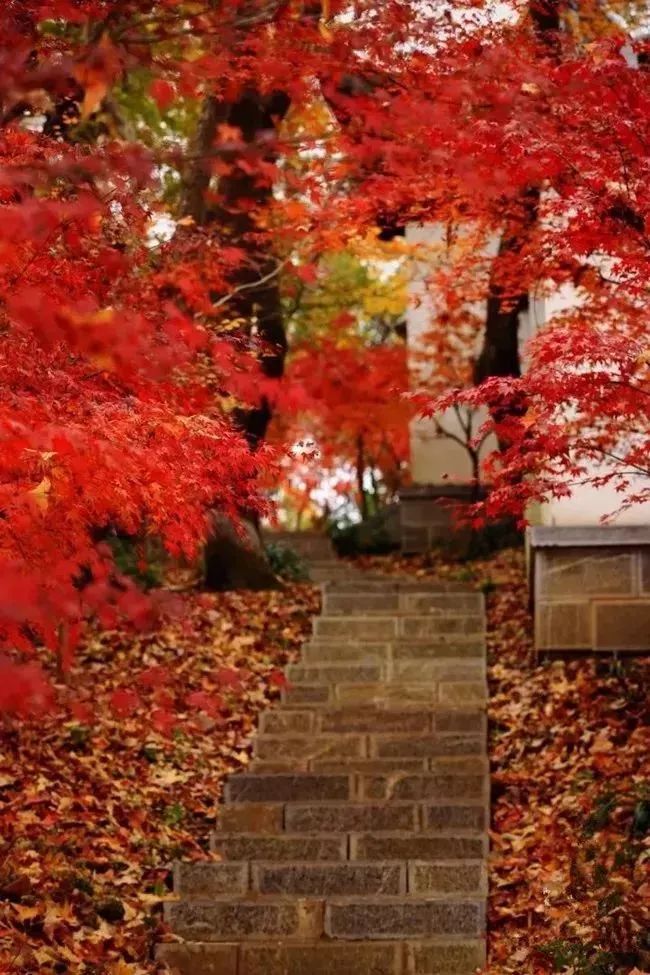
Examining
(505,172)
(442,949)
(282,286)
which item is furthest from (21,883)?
(282,286)

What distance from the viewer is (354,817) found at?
30.2 ft

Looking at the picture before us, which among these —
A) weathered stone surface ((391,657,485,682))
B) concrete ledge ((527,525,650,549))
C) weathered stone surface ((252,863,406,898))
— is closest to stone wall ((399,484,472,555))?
weathered stone surface ((391,657,485,682))

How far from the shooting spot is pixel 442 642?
12.3 meters

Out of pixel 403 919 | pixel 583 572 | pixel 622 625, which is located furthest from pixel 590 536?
pixel 403 919

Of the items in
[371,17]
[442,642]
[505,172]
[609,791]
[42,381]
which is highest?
[371,17]

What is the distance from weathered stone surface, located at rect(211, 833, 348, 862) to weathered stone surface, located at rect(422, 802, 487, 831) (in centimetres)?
66

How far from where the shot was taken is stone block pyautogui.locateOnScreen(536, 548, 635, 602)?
11336 millimetres

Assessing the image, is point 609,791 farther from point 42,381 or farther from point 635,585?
point 42,381

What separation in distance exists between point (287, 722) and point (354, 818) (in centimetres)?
170

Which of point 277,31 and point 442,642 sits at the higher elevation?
point 277,31

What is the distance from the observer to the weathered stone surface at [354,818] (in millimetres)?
9180

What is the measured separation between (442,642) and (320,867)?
4.10 metres

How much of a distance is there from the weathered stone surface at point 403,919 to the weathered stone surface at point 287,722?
2.77 meters

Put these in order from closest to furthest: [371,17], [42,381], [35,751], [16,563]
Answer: [16,563]
[42,381]
[35,751]
[371,17]
